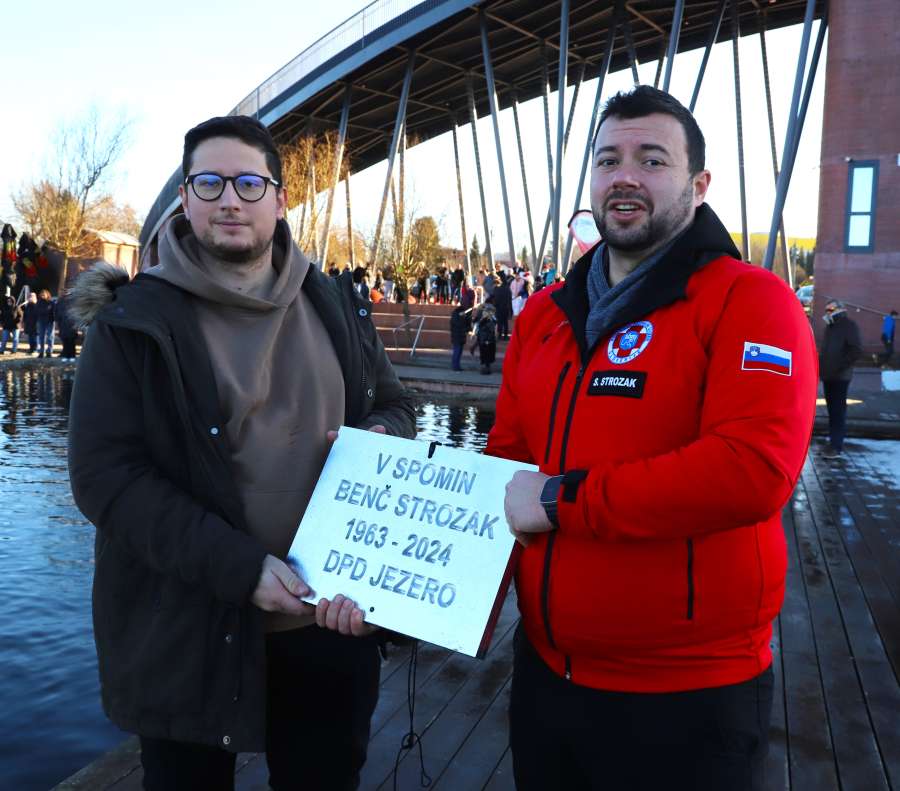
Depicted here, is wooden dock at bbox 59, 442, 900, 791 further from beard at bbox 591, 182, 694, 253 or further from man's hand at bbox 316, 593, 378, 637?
beard at bbox 591, 182, 694, 253

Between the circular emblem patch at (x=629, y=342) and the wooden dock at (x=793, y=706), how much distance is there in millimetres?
2001

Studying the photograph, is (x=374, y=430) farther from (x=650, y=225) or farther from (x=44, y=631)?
(x=44, y=631)

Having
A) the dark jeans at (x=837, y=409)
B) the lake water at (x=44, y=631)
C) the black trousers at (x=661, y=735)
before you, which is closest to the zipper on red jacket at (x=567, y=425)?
the black trousers at (x=661, y=735)

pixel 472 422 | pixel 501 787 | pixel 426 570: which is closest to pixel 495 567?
pixel 426 570

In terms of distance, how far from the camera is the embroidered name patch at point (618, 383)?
6.24ft

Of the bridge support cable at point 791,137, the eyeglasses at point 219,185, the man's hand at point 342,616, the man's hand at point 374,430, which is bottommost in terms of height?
the man's hand at point 342,616

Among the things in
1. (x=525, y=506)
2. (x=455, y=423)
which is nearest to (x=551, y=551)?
(x=525, y=506)

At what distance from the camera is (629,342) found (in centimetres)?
197

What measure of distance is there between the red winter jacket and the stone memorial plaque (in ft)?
0.45

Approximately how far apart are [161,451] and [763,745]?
5.27ft

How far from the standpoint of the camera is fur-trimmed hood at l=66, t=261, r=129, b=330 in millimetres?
2262

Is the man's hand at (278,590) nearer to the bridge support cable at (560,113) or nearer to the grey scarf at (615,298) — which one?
the grey scarf at (615,298)

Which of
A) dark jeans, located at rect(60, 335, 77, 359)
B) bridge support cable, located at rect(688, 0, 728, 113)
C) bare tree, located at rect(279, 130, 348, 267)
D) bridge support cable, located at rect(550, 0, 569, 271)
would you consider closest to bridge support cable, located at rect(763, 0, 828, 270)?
bridge support cable, located at rect(550, 0, 569, 271)

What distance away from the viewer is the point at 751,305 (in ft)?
6.04
